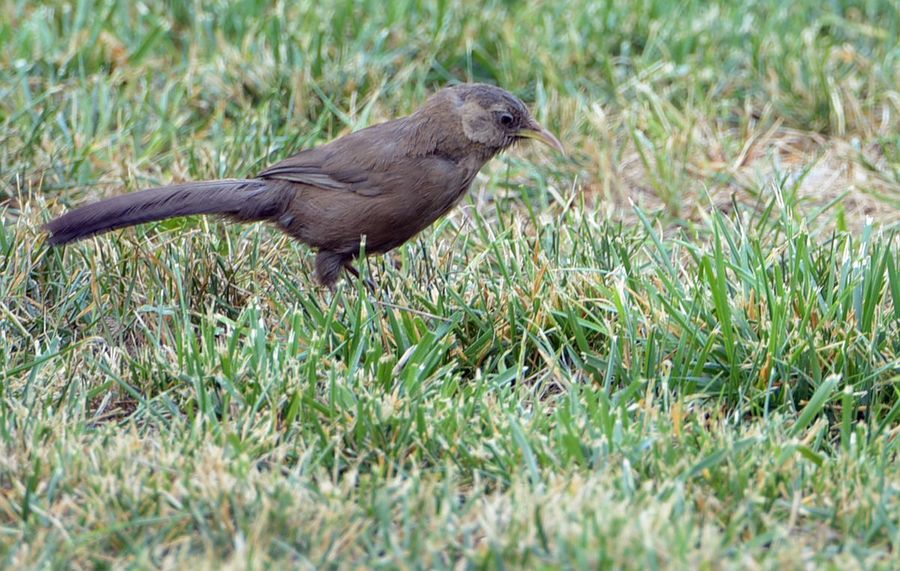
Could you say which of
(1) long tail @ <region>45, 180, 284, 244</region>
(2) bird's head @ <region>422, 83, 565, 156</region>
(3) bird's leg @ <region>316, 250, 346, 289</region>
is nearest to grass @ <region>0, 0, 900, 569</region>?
(3) bird's leg @ <region>316, 250, 346, 289</region>

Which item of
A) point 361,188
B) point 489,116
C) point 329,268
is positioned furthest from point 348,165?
point 489,116

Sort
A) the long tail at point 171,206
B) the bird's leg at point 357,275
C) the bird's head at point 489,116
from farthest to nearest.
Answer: the bird's head at point 489,116
the bird's leg at point 357,275
the long tail at point 171,206

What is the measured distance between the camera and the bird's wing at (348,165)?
479 cm

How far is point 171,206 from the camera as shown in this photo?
15.1ft

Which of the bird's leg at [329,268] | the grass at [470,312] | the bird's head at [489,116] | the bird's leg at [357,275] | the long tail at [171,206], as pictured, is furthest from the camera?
the bird's head at [489,116]

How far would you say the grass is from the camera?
3.20 metres

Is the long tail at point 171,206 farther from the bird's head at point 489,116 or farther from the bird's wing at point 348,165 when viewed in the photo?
the bird's head at point 489,116

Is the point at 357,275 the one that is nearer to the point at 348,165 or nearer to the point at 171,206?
the point at 348,165

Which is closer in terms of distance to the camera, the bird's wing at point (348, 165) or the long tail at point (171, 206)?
the long tail at point (171, 206)

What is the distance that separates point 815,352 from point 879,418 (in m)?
0.27

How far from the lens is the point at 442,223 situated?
17.5 feet

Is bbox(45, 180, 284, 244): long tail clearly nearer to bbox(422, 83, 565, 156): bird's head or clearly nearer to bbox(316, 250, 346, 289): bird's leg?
bbox(316, 250, 346, 289): bird's leg

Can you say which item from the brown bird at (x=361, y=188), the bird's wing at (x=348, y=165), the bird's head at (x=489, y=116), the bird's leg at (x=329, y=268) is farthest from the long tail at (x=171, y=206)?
the bird's head at (x=489, y=116)

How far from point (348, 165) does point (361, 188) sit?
0.35 ft
